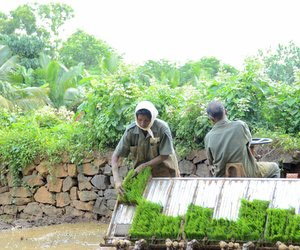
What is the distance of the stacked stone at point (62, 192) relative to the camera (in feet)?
34.7

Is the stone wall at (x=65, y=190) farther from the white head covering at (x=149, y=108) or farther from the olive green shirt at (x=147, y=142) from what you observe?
the white head covering at (x=149, y=108)

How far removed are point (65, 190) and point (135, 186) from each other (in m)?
6.16

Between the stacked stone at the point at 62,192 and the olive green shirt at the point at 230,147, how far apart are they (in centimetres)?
433

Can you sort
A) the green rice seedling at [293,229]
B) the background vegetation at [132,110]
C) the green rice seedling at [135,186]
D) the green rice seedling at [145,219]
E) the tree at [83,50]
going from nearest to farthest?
the green rice seedling at [293,229]
the green rice seedling at [145,219]
the green rice seedling at [135,186]
the background vegetation at [132,110]
the tree at [83,50]

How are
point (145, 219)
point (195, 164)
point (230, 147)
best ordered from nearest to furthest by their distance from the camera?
1. point (145, 219)
2. point (230, 147)
3. point (195, 164)

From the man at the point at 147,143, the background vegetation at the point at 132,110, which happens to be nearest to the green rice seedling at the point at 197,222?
the man at the point at 147,143

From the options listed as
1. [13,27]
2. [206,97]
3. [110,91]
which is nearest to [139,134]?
[206,97]

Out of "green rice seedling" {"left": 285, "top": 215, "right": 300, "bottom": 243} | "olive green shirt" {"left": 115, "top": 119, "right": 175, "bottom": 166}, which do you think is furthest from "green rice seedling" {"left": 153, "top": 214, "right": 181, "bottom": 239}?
"olive green shirt" {"left": 115, "top": 119, "right": 175, "bottom": 166}

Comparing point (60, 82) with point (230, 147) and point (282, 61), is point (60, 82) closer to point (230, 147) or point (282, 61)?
point (282, 61)

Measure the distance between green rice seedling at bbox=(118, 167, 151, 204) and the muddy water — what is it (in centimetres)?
325

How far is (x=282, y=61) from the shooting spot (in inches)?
946

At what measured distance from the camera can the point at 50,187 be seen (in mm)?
11141

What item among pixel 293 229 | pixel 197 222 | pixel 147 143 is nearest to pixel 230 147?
pixel 147 143

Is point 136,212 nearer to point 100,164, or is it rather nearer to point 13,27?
point 100,164
